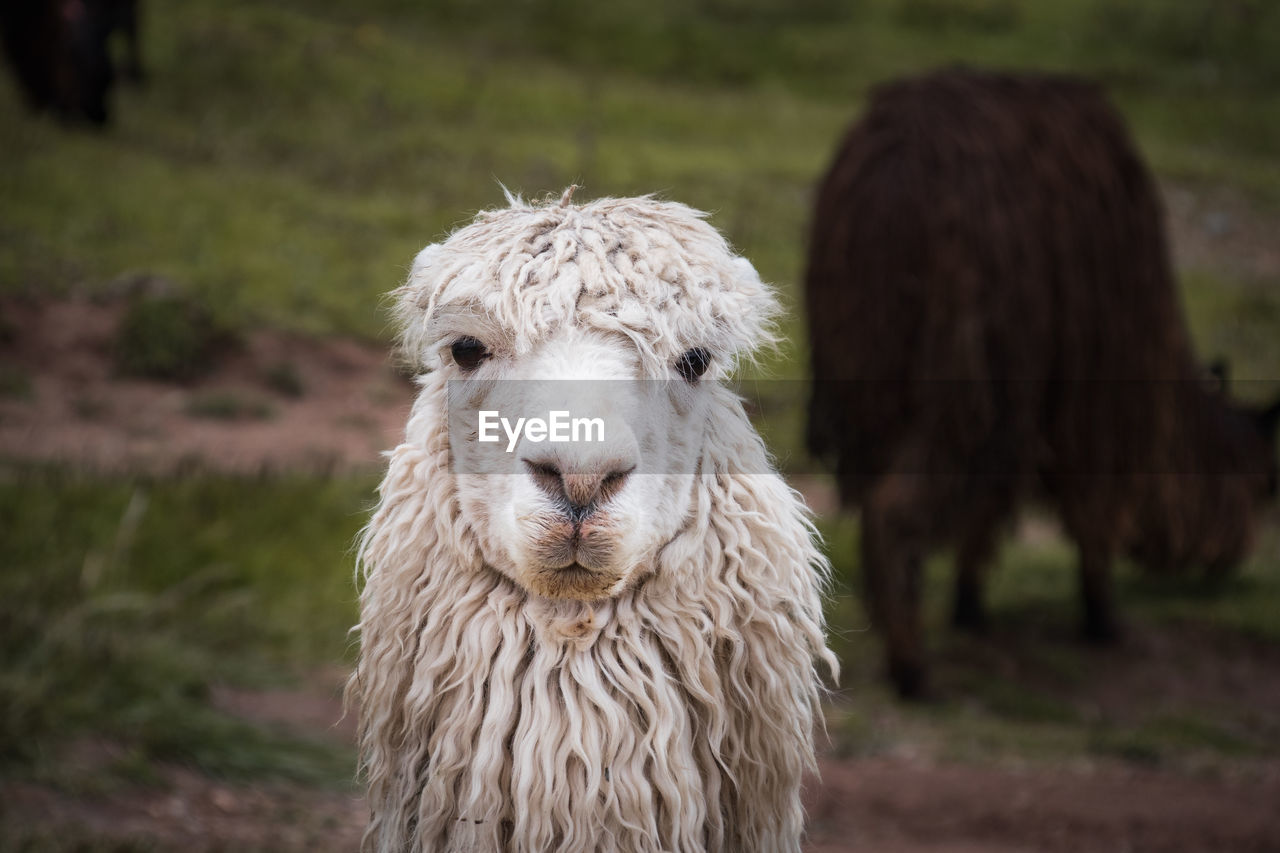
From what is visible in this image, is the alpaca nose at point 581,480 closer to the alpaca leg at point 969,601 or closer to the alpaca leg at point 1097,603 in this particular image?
the alpaca leg at point 969,601

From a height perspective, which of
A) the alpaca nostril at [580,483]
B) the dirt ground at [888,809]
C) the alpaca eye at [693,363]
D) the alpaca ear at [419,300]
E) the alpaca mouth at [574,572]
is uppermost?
the alpaca ear at [419,300]

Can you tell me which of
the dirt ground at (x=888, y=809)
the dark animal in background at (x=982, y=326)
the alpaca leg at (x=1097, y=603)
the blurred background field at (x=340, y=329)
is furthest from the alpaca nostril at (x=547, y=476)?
the alpaca leg at (x=1097, y=603)

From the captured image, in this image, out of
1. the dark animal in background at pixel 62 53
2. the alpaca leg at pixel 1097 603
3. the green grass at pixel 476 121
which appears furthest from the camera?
the dark animal in background at pixel 62 53

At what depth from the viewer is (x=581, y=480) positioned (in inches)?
82.6

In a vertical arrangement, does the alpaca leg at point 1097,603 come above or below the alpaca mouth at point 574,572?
below

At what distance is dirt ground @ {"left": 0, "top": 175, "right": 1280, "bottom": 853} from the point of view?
13.1 ft

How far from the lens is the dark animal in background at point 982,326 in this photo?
19.6 ft

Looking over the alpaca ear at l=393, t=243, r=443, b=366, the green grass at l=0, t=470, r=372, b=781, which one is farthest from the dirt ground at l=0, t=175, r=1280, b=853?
the alpaca ear at l=393, t=243, r=443, b=366

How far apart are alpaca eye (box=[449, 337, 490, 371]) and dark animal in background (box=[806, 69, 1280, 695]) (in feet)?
12.9

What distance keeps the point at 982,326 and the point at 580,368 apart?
4099 millimetres

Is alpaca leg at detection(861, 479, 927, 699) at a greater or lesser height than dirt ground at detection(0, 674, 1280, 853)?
greater

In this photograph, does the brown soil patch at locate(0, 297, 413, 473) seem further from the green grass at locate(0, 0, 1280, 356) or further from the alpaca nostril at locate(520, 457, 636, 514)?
the alpaca nostril at locate(520, 457, 636, 514)

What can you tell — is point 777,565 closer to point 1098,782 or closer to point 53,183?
point 1098,782

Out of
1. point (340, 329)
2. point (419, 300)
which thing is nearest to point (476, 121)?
point (340, 329)
